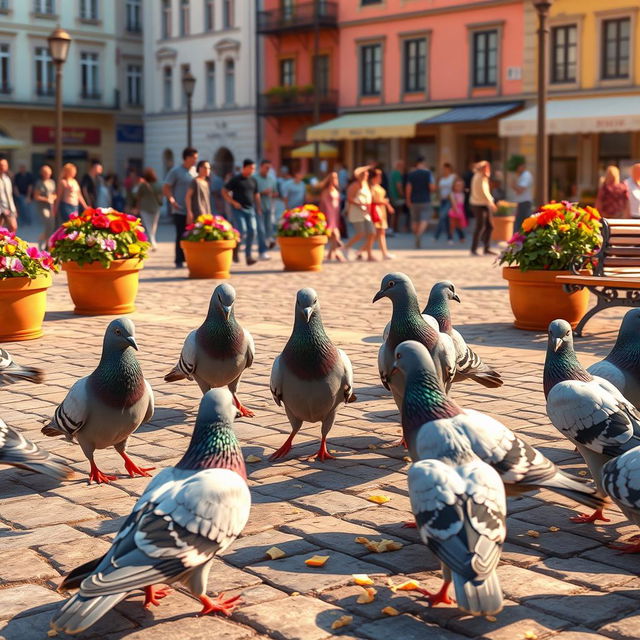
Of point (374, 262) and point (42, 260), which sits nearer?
point (42, 260)

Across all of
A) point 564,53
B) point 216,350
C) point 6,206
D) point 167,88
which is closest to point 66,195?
point 6,206

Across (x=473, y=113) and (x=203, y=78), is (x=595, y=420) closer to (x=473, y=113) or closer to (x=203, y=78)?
(x=473, y=113)

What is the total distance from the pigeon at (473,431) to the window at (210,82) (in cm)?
4136

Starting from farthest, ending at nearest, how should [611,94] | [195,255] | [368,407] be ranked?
[611,94] → [195,255] → [368,407]

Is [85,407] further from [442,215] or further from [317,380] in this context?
[442,215]

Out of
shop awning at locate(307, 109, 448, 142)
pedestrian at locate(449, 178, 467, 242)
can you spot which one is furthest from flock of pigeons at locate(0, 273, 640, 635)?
shop awning at locate(307, 109, 448, 142)

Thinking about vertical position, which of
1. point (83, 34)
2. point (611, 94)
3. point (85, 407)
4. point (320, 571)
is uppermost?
point (83, 34)

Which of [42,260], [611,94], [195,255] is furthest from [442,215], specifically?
[42,260]

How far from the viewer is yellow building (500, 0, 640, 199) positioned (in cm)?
2925

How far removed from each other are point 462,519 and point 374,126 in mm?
32381

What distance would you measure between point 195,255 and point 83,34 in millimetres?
36039

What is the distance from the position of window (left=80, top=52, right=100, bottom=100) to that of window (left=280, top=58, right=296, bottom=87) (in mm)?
11340

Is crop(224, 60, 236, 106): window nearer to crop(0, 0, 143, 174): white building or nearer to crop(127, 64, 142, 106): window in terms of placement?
crop(0, 0, 143, 174): white building

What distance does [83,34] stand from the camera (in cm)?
4847
